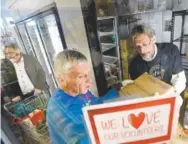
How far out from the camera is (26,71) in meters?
0.62

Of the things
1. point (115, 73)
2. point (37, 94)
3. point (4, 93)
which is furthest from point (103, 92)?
point (4, 93)

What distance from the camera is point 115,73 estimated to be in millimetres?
694

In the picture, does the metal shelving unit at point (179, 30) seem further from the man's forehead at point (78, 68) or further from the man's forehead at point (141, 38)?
the man's forehead at point (78, 68)

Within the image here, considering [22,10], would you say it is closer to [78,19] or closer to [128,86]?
[78,19]

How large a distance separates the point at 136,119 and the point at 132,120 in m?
0.01

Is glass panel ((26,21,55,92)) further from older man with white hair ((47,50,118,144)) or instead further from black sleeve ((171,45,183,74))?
black sleeve ((171,45,183,74))

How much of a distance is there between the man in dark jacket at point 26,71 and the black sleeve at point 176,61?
18.3 inches

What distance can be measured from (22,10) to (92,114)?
40cm

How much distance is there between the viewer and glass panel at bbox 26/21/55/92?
0.60 metres

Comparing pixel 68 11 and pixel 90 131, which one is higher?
pixel 68 11

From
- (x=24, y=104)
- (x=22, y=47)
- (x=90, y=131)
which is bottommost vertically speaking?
(x=90, y=131)

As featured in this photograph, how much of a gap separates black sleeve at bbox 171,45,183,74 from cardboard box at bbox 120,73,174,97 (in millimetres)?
70

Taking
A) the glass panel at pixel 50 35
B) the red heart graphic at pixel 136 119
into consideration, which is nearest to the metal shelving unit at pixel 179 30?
the red heart graphic at pixel 136 119

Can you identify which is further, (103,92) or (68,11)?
(103,92)
